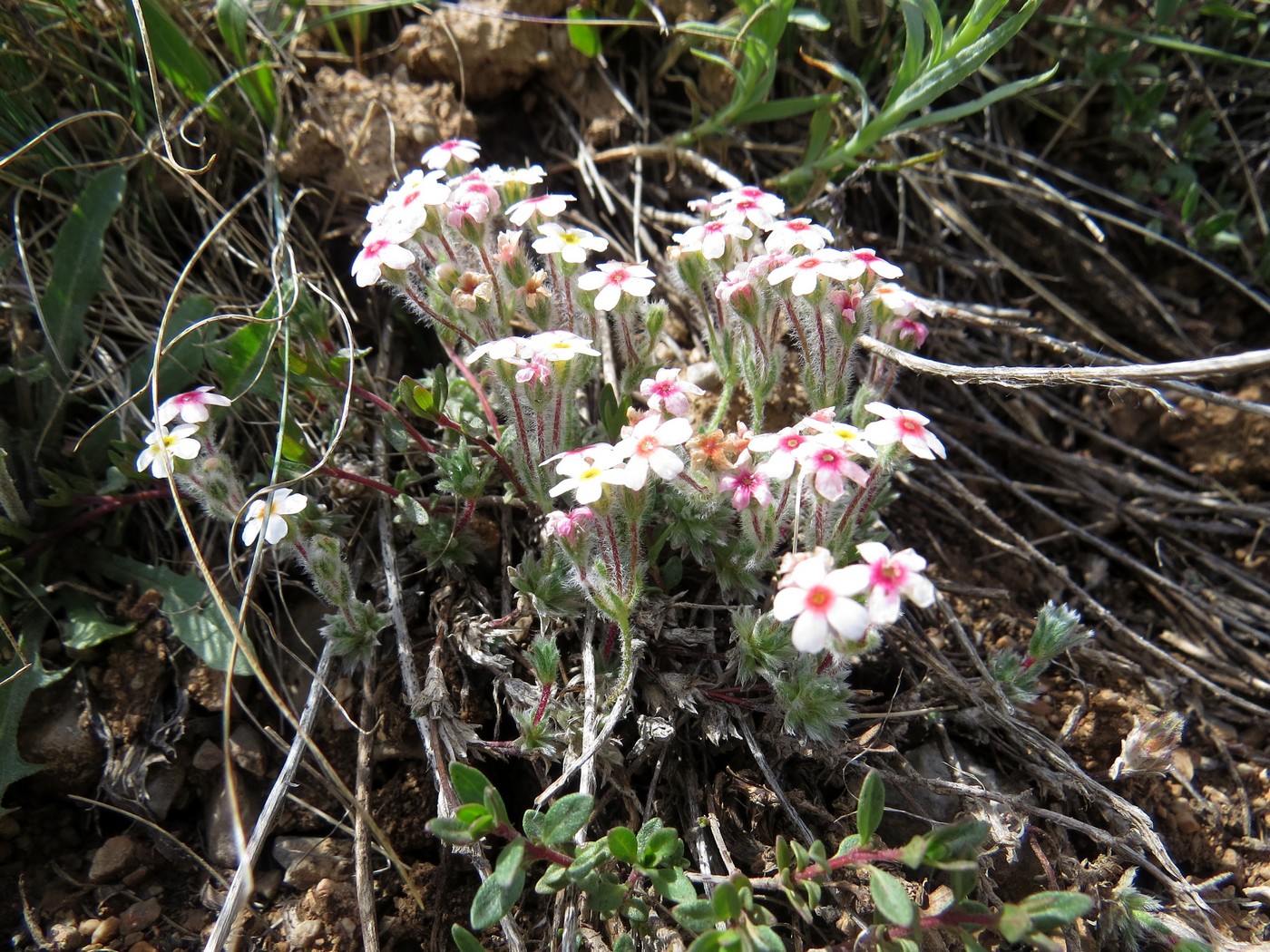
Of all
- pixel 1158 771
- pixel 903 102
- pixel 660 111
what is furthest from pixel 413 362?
pixel 1158 771

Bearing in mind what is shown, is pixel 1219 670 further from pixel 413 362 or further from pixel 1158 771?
pixel 413 362

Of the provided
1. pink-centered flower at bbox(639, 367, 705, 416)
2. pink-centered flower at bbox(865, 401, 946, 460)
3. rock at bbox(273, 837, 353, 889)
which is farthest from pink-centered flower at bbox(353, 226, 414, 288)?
rock at bbox(273, 837, 353, 889)

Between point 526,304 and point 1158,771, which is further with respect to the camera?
point 526,304

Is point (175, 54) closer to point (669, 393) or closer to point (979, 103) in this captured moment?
point (669, 393)

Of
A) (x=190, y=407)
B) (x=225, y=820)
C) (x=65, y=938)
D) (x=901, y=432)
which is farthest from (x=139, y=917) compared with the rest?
(x=901, y=432)

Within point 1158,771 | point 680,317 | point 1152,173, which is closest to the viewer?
point 1158,771

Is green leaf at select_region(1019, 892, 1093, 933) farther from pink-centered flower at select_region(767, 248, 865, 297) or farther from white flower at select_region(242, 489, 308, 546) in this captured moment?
white flower at select_region(242, 489, 308, 546)

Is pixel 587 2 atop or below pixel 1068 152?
atop

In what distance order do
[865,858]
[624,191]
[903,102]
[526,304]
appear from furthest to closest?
[624,191] < [903,102] < [526,304] < [865,858]
